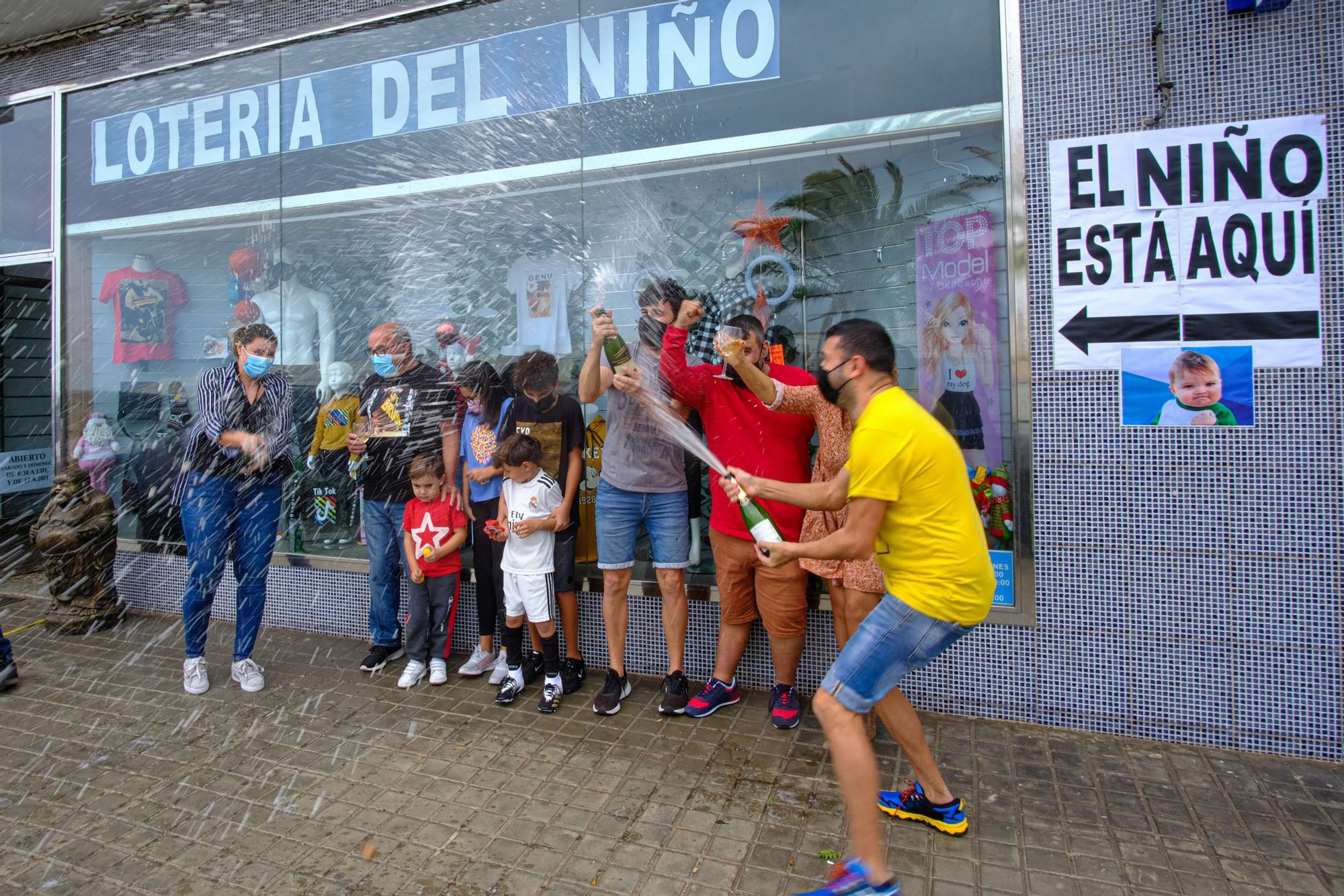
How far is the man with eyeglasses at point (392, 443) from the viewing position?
523cm

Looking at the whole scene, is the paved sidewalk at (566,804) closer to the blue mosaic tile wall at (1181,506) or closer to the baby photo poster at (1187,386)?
the blue mosaic tile wall at (1181,506)

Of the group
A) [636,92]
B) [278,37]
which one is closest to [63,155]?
[278,37]

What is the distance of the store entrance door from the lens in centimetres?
952

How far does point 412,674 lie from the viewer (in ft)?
16.3

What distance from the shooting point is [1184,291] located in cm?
401

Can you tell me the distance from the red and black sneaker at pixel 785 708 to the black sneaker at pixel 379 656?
2670mm

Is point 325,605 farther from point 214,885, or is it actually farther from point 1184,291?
point 1184,291

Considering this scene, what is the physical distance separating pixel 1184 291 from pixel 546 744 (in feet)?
13.4

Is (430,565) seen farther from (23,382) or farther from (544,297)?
(23,382)

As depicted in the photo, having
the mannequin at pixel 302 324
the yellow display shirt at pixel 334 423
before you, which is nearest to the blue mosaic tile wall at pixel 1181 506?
the yellow display shirt at pixel 334 423

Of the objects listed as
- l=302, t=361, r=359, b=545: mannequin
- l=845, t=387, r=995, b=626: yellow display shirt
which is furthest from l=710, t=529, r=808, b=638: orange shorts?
l=302, t=361, r=359, b=545: mannequin

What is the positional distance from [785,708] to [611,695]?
101 cm

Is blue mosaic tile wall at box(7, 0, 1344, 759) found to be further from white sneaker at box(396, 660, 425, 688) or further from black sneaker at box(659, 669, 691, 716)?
white sneaker at box(396, 660, 425, 688)

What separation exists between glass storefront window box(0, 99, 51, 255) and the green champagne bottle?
7.78 m
